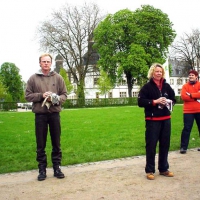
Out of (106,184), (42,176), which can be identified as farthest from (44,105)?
(106,184)

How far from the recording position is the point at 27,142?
32.7 ft

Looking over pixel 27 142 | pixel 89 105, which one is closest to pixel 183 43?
pixel 89 105

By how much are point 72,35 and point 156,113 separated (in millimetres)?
44903

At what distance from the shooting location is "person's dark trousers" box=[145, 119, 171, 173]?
17.9 ft

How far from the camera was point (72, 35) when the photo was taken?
160 feet

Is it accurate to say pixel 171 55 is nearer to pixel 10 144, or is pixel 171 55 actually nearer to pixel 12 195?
pixel 10 144

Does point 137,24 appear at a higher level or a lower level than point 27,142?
higher

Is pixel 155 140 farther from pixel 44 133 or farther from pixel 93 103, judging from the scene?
pixel 93 103

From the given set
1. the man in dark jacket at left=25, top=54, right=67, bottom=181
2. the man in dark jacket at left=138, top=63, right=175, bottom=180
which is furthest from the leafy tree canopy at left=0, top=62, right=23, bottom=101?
the man in dark jacket at left=138, top=63, right=175, bottom=180

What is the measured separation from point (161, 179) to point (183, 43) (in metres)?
51.7

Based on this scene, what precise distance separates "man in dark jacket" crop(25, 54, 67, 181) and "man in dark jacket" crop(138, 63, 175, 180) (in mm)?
1606

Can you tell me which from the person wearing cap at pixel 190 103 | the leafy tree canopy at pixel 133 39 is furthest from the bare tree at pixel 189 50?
the person wearing cap at pixel 190 103

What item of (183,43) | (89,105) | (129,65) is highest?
(183,43)

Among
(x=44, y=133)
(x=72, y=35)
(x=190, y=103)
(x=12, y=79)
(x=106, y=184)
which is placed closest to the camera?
(x=106, y=184)
